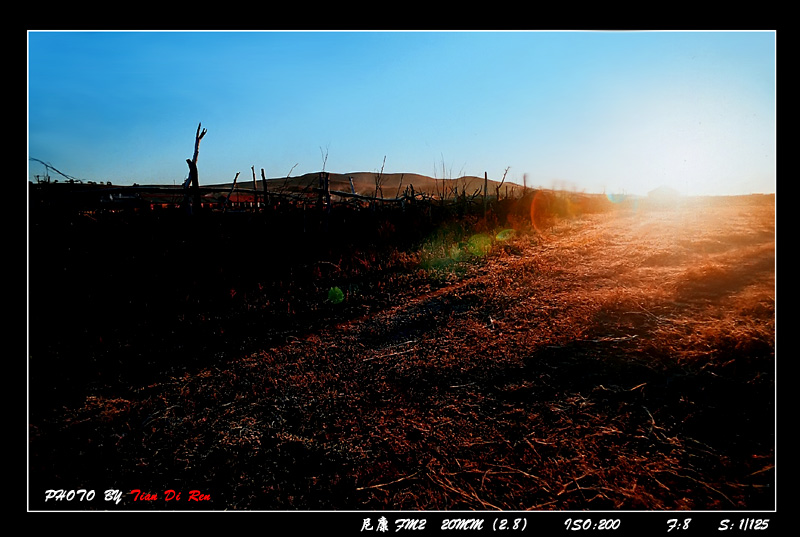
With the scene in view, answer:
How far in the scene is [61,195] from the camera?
20.9 feet

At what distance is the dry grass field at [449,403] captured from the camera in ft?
6.15

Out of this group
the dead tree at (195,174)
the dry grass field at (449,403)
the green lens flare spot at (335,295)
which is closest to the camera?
the dry grass field at (449,403)

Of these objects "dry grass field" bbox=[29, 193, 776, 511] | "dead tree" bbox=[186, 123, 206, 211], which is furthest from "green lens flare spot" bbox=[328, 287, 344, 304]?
"dead tree" bbox=[186, 123, 206, 211]

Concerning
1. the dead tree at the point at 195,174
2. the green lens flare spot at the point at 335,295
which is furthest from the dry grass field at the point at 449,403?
the dead tree at the point at 195,174

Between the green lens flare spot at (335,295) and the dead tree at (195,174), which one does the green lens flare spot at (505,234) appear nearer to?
the green lens flare spot at (335,295)

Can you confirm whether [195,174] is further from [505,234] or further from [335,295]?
[505,234]

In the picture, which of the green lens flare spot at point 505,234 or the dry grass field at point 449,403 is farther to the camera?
the green lens flare spot at point 505,234

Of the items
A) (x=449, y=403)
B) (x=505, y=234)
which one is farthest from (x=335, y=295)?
(x=505, y=234)

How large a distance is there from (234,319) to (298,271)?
198cm

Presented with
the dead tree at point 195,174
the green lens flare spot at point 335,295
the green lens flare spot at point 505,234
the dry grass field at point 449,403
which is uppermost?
the dead tree at point 195,174

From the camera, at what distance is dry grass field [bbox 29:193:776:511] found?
1876 mm

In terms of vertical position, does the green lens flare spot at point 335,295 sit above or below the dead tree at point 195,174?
below

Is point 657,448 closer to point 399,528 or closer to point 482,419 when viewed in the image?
point 482,419
